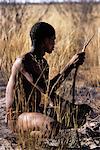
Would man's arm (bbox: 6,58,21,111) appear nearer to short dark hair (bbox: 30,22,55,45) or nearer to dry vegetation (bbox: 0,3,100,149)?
short dark hair (bbox: 30,22,55,45)

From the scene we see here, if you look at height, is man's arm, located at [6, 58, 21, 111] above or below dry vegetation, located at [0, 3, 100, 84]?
below

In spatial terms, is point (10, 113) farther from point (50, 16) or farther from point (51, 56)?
point (50, 16)

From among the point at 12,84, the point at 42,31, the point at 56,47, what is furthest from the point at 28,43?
the point at 12,84

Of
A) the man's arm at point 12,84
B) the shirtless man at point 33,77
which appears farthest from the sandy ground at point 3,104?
the man's arm at point 12,84

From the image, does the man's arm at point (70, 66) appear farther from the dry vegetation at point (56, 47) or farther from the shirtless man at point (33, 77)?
the dry vegetation at point (56, 47)

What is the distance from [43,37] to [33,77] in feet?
1.16

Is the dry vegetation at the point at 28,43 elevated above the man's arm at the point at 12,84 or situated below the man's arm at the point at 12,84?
above

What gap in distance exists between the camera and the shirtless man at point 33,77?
4.75 m

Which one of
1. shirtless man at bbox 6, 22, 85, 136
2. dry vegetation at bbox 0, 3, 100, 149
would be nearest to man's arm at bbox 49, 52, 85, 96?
shirtless man at bbox 6, 22, 85, 136

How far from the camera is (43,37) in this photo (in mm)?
4918

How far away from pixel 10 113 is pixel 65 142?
52cm

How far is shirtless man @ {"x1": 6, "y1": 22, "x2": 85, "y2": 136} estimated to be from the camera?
4.75 meters

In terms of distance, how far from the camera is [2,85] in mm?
7727

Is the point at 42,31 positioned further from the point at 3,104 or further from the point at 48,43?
the point at 3,104
